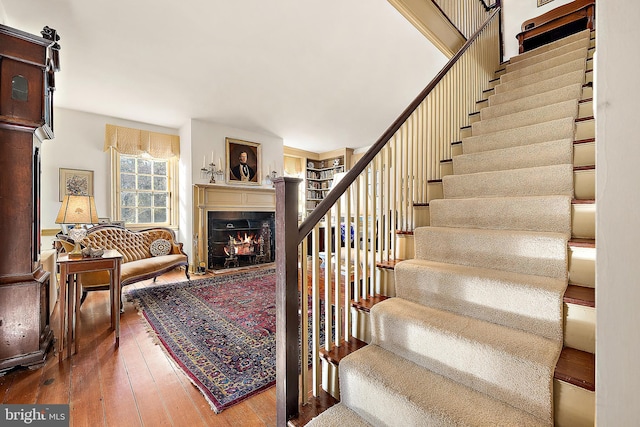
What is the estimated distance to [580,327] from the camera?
110 centimetres

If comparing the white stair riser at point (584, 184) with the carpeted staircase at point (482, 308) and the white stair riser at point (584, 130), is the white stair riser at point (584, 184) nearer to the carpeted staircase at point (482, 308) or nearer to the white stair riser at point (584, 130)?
the carpeted staircase at point (482, 308)

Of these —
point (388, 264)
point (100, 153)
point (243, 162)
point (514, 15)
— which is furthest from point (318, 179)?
point (388, 264)

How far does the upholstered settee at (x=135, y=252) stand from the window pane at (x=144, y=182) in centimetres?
132

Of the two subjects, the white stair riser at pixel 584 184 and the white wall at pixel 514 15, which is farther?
the white wall at pixel 514 15

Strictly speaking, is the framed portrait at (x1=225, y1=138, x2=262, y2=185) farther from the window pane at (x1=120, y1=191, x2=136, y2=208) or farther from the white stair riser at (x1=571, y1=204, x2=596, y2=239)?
the white stair riser at (x1=571, y1=204, x2=596, y2=239)

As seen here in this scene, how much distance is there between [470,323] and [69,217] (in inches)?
118

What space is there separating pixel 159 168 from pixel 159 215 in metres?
0.89

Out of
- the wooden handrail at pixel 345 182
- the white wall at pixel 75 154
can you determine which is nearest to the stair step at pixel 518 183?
the wooden handrail at pixel 345 182

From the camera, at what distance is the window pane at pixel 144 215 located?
5093mm

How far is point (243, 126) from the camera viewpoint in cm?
541

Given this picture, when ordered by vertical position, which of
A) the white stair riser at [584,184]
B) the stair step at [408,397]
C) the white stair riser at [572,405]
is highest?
the white stair riser at [584,184]

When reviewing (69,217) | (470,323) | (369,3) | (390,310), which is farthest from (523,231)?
(69,217)

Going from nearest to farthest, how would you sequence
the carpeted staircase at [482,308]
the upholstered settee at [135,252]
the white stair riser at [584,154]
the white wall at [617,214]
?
the white wall at [617,214] < the carpeted staircase at [482,308] < the white stair riser at [584,154] < the upholstered settee at [135,252]

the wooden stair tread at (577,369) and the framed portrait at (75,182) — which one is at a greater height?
the framed portrait at (75,182)
